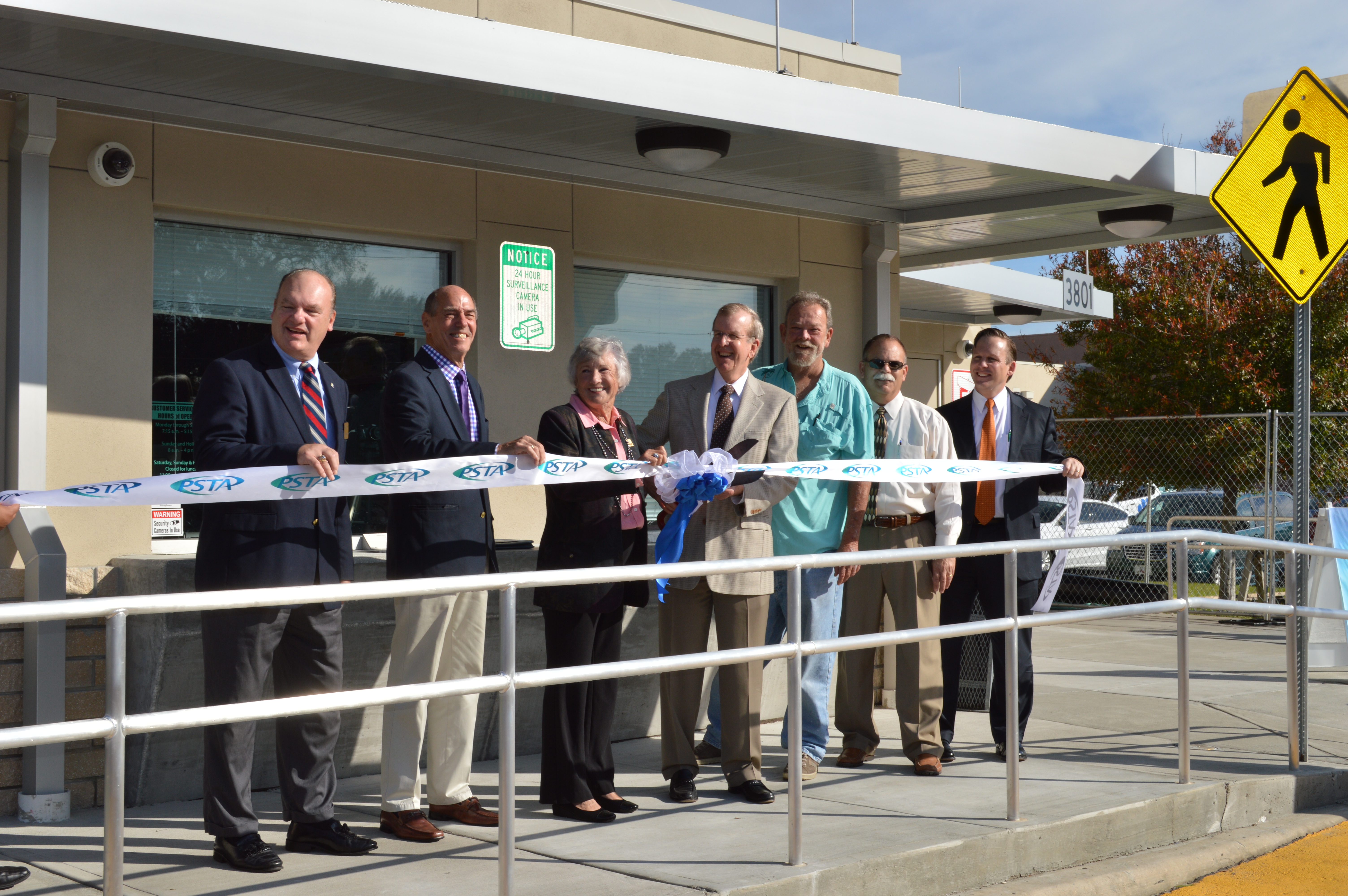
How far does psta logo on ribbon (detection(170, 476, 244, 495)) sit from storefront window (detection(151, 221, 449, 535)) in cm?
125

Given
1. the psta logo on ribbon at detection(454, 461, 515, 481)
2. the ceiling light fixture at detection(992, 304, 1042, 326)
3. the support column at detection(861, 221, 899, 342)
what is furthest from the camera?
the ceiling light fixture at detection(992, 304, 1042, 326)

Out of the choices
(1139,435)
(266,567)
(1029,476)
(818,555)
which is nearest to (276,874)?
(266,567)

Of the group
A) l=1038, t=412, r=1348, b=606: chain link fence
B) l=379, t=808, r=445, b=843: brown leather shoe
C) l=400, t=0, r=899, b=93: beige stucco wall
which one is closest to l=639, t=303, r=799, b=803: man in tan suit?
l=379, t=808, r=445, b=843: brown leather shoe

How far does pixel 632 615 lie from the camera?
6.86 m

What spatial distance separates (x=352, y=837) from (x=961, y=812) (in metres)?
2.36

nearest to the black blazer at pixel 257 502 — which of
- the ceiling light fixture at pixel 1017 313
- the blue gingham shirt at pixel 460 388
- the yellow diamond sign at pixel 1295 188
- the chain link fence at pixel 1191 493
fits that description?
the blue gingham shirt at pixel 460 388

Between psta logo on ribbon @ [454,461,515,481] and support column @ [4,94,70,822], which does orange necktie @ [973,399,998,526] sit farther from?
support column @ [4,94,70,822]

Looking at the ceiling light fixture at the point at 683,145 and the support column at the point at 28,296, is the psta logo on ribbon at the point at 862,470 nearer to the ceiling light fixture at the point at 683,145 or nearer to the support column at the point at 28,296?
the ceiling light fixture at the point at 683,145

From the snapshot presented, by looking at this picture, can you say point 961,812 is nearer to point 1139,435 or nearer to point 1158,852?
point 1158,852

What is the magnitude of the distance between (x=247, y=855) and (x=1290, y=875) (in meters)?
3.97

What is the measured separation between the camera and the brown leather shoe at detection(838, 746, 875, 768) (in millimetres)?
6059

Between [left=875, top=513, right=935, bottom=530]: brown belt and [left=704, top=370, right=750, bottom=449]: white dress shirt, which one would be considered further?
[left=875, top=513, right=935, bottom=530]: brown belt

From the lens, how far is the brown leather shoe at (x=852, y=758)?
6059mm

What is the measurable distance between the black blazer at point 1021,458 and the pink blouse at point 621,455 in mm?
1741
